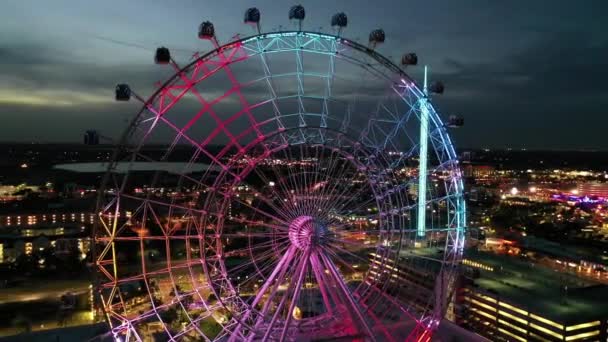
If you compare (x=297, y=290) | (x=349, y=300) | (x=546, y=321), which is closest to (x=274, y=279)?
(x=297, y=290)

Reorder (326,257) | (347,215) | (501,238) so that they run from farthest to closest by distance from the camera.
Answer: (501,238)
(347,215)
(326,257)

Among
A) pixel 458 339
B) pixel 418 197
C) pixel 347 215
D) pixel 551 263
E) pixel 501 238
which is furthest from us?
pixel 501 238

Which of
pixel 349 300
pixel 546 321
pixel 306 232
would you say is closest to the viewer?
pixel 349 300

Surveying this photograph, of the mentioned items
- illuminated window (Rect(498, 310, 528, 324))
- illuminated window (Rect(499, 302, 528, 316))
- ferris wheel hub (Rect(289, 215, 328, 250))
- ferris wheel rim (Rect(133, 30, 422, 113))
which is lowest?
illuminated window (Rect(498, 310, 528, 324))

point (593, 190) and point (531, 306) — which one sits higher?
point (593, 190)

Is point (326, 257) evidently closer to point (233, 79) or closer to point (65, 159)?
point (233, 79)

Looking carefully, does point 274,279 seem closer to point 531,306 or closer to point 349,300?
point 349,300

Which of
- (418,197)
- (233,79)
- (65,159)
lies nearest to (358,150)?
(233,79)

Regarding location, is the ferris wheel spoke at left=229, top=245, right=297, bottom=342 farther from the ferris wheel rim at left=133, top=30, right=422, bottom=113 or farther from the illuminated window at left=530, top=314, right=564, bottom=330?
the illuminated window at left=530, top=314, right=564, bottom=330

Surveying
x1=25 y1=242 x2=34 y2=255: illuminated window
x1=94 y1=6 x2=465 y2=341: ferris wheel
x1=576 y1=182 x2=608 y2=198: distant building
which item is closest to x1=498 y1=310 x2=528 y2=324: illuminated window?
x1=94 y1=6 x2=465 y2=341: ferris wheel
